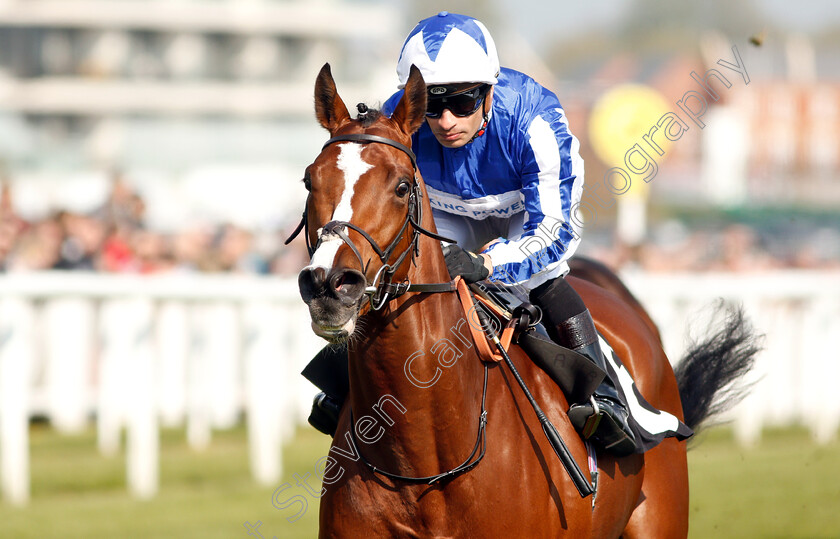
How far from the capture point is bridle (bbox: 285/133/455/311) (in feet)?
8.47

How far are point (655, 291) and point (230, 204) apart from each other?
107 ft

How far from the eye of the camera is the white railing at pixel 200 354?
24.3 ft

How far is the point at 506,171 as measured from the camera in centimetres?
362

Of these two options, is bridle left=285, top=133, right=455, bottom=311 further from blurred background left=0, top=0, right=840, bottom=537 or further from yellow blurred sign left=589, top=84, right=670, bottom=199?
yellow blurred sign left=589, top=84, right=670, bottom=199

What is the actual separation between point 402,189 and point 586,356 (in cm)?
116

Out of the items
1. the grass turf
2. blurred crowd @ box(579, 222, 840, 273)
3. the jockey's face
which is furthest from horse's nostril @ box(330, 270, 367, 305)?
blurred crowd @ box(579, 222, 840, 273)

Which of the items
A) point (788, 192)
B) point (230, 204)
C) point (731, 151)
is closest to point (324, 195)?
point (230, 204)

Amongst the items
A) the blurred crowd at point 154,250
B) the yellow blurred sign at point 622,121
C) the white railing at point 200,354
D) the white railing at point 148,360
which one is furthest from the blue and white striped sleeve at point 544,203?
the yellow blurred sign at point 622,121

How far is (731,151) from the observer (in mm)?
48562

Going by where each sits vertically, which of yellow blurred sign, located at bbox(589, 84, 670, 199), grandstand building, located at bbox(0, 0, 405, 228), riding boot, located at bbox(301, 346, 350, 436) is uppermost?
grandstand building, located at bbox(0, 0, 405, 228)

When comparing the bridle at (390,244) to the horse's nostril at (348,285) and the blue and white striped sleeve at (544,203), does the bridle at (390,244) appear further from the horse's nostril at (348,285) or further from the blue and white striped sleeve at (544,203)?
the blue and white striped sleeve at (544,203)

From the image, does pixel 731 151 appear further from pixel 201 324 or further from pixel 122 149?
pixel 201 324

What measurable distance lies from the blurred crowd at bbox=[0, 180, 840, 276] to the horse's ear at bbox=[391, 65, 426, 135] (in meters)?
6.77

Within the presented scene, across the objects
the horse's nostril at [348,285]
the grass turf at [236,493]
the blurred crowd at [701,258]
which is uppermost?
the blurred crowd at [701,258]
